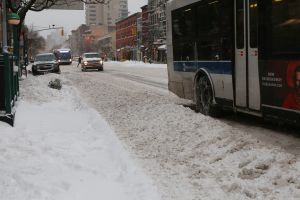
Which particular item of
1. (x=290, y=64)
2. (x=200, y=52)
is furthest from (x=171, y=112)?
(x=290, y=64)

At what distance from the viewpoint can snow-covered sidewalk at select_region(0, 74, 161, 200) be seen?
6.10 m

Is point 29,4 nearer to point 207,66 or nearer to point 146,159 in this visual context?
point 207,66

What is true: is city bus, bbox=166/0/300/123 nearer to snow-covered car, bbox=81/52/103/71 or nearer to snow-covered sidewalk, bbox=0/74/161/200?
snow-covered sidewalk, bbox=0/74/161/200

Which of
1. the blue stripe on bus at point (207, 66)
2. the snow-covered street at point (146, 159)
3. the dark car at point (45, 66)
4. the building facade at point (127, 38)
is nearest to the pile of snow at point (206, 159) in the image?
the snow-covered street at point (146, 159)

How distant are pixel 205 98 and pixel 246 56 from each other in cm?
280

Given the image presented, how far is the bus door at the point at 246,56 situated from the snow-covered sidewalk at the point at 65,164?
259cm

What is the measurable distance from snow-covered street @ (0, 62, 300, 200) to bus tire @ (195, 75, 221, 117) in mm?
705

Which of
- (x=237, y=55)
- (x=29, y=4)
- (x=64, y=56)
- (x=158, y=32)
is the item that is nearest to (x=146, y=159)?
(x=237, y=55)

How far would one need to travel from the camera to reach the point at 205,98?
41.9ft

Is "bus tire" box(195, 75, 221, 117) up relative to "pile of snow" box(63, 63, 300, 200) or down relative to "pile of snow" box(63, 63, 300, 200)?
up

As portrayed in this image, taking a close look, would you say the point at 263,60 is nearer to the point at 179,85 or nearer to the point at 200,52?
the point at 200,52

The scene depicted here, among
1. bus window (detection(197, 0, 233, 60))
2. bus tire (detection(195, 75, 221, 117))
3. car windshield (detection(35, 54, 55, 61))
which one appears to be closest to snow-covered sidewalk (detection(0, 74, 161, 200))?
bus tire (detection(195, 75, 221, 117))

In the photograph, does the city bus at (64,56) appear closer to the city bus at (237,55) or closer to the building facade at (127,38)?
the building facade at (127,38)

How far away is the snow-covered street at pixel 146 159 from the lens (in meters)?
6.27
